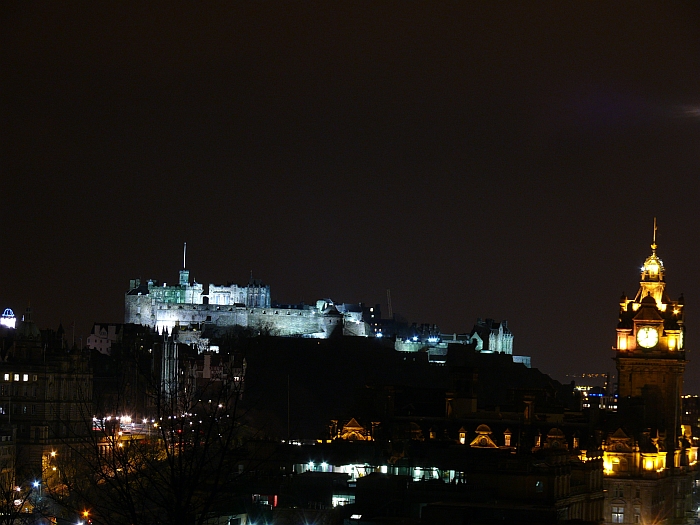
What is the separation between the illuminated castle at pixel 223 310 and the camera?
620 ft

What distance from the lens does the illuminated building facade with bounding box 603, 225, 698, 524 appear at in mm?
83375

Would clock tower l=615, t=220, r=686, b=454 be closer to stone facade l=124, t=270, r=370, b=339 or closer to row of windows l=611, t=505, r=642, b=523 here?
row of windows l=611, t=505, r=642, b=523

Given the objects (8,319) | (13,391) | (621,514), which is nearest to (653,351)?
(621,514)

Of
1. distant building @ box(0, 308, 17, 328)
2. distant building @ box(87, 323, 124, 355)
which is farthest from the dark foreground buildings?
distant building @ box(87, 323, 124, 355)

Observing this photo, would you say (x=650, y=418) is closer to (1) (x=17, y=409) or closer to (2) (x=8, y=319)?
(1) (x=17, y=409)

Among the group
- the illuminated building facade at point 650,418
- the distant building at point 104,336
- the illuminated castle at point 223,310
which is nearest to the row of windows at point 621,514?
the illuminated building facade at point 650,418

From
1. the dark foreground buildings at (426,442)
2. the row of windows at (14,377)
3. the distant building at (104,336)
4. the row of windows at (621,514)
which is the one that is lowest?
the row of windows at (621,514)

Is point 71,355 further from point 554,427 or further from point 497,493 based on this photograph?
point 497,493

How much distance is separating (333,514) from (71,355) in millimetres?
58157

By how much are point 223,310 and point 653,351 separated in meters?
102

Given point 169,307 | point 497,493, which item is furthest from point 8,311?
point 497,493

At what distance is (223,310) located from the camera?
7525 inches

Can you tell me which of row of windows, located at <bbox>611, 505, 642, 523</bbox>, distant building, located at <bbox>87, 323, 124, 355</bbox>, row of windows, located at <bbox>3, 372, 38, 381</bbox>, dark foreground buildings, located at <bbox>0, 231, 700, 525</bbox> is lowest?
row of windows, located at <bbox>611, 505, 642, 523</bbox>

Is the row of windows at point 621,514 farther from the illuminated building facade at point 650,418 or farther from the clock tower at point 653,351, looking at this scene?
the clock tower at point 653,351
